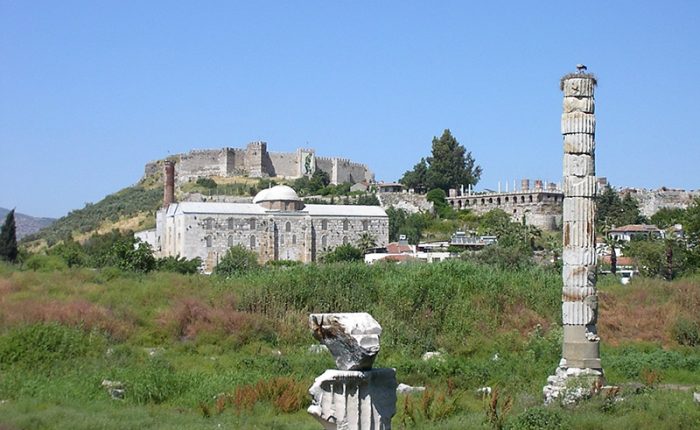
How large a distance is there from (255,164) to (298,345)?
66226mm

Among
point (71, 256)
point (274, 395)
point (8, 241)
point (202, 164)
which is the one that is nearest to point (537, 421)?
point (274, 395)

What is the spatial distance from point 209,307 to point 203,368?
5832mm

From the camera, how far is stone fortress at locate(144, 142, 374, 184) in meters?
87.5

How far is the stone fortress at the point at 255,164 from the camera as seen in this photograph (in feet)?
287

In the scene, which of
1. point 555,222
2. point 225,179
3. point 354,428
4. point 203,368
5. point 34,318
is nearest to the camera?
point 354,428

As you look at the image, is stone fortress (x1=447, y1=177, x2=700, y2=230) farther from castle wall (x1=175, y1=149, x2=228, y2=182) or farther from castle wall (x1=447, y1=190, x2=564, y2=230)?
castle wall (x1=175, y1=149, x2=228, y2=182)

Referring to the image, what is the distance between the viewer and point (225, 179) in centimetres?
8606

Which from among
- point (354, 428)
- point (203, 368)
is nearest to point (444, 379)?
point (203, 368)

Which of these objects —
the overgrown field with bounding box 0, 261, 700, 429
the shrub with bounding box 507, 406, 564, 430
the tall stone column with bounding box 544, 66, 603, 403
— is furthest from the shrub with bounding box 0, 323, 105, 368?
the shrub with bounding box 507, 406, 564, 430

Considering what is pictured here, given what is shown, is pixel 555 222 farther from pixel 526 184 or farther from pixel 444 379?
pixel 444 379

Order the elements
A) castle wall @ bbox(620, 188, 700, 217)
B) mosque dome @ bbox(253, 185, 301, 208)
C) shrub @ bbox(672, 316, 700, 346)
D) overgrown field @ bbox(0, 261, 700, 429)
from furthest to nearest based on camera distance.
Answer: castle wall @ bbox(620, 188, 700, 217), mosque dome @ bbox(253, 185, 301, 208), shrub @ bbox(672, 316, 700, 346), overgrown field @ bbox(0, 261, 700, 429)

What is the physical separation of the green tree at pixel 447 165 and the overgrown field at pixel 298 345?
47574 millimetres

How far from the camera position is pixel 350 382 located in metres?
6.48

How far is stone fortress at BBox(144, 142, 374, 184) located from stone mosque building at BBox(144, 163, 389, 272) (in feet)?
91.4
